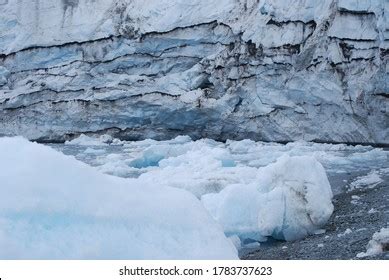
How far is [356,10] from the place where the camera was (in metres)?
11.2

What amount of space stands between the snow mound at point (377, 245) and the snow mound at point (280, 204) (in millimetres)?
900

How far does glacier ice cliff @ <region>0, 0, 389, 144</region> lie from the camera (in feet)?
37.4

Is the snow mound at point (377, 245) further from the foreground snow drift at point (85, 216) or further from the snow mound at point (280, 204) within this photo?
the foreground snow drift at point (85, 216)

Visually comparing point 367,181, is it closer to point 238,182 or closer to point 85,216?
point 238,182

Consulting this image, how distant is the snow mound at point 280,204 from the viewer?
4.57 metres

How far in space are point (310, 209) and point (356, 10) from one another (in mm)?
7910

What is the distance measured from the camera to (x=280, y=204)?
15.4ft

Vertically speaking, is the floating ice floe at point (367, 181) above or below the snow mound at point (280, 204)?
below

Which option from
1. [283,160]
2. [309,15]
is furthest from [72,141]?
[283,160]

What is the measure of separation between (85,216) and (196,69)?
1076cm

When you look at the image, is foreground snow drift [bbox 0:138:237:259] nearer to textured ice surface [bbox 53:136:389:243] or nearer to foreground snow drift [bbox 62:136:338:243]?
textured ice surface [bbox 53:136:389:243]

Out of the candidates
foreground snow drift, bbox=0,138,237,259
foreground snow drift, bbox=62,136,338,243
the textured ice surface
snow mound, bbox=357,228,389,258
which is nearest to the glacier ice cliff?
the textured ice surface

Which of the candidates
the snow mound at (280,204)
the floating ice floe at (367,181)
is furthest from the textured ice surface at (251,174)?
the floating ice floe at (367,181)

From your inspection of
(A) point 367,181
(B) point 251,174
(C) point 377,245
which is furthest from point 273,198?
(A) point 367,181
